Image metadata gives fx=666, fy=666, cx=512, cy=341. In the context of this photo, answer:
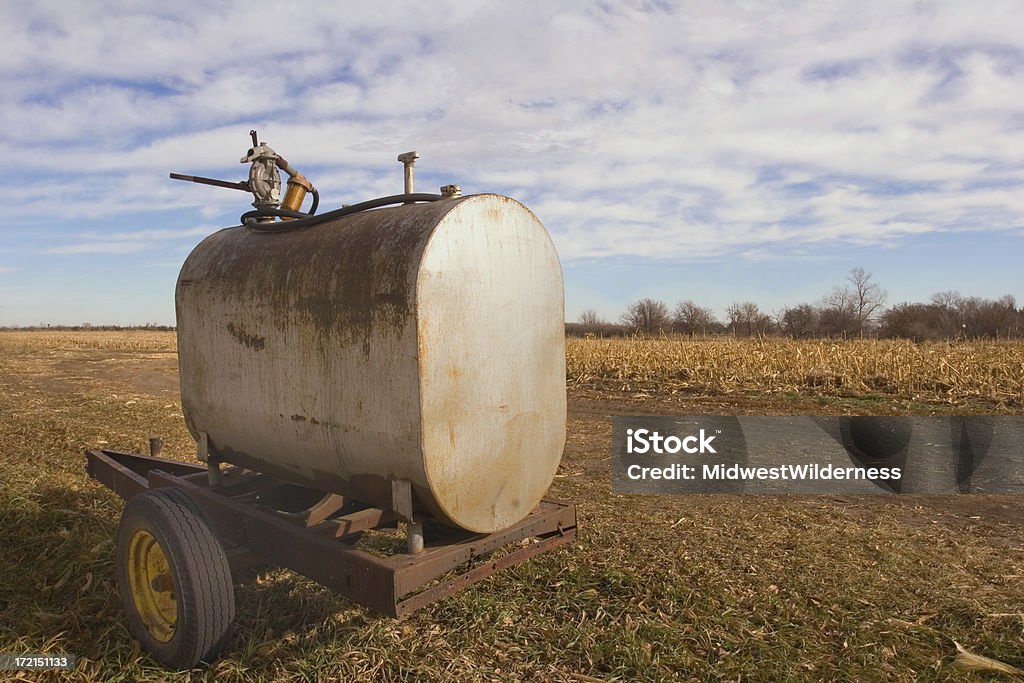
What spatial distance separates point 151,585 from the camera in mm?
3586

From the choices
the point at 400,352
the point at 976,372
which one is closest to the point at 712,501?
the point at 400,352

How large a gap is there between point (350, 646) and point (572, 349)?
51.5 ft

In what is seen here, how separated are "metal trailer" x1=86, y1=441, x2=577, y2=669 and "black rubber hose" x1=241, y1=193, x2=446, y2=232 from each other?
1.57m

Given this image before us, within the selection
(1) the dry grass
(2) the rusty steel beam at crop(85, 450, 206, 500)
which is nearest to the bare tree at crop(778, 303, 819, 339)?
(1) the dry grass

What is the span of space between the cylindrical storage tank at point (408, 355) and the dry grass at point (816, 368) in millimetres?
11902

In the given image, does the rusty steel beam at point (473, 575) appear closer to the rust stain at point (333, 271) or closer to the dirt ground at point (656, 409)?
the rust stain at point (333, 271)

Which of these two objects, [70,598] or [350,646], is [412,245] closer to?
[350,646]

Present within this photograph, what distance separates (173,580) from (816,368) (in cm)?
1457

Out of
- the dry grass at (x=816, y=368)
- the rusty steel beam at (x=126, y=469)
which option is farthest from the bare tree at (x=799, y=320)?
the rusty steel beam at (x=126, y=469)

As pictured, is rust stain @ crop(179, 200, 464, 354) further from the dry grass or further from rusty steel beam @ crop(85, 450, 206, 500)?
the dry grass

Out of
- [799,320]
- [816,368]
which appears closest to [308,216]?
[816,368]

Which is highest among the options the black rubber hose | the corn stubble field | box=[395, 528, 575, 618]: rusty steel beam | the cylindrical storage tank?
the black rubber hose

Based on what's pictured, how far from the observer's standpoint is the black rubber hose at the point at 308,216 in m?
3.39

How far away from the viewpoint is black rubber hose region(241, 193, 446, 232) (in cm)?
339
